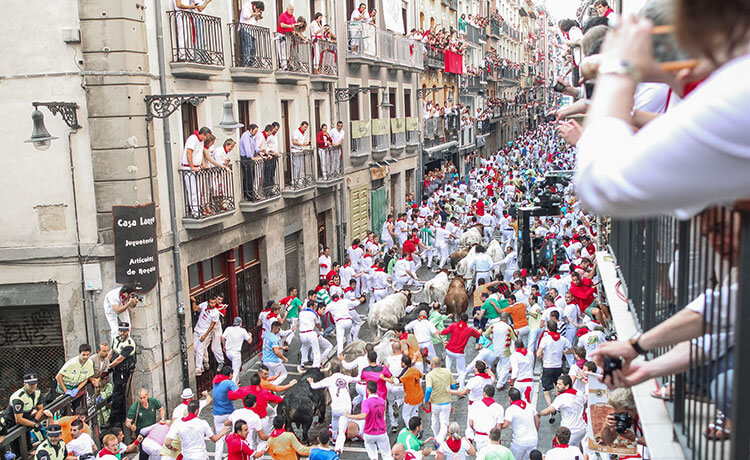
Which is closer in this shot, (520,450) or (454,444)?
(454,444)

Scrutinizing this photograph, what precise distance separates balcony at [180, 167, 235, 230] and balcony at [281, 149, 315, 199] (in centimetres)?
370

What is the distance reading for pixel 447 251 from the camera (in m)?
26.1

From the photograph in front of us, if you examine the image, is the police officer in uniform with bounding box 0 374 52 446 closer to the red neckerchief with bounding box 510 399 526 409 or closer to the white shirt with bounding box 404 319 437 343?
the red neckerchief with bounding box 510 399 526 409

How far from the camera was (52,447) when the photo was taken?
9.85m

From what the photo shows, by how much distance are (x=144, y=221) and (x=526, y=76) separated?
76568 millimetres

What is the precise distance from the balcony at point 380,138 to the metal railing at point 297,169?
7.53m

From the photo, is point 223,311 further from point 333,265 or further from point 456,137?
point 456,137

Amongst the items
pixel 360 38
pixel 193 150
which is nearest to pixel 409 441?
pixel 193 150

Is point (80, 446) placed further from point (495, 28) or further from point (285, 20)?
point (495, 28)

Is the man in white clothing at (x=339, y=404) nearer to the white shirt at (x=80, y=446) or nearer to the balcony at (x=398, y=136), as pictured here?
the white shirt at (x=80, y=446)

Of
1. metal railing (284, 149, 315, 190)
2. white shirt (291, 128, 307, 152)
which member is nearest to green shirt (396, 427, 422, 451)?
metal railing (284, 149, 315, 190)

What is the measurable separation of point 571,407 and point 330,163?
13402 mm

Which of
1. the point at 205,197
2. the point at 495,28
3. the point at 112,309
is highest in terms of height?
the point at 495,28

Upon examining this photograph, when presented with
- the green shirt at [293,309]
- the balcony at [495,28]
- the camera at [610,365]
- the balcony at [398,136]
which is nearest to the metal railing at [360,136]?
the balcony at [398,136]
